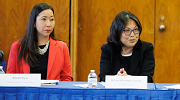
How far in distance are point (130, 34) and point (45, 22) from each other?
0.72 m

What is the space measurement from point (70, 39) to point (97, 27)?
1.27 ft

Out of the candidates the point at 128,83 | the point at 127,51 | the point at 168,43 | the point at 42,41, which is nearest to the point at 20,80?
the point at 128,83

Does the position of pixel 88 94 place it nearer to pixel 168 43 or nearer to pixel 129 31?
pixel 129 31

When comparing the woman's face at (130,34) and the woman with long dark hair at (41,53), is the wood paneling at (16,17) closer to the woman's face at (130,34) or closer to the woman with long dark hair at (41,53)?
the woman with long dark hair at (41,53)

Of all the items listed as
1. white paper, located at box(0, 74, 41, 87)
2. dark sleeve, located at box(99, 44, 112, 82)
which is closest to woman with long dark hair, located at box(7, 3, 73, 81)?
dark sleeve, located at box(99, 44, 112, 82)

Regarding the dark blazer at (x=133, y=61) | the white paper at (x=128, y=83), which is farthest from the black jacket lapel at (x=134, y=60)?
the white paper at (x=128, y=83)

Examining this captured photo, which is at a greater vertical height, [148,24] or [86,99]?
[148,24]

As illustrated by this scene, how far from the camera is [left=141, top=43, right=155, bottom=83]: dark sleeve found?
7.34 ft

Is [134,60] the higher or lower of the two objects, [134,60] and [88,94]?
the higher

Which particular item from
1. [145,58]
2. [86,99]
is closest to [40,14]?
[145,58]

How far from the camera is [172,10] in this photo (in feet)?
11.4

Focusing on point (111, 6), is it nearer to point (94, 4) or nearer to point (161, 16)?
point (94, 4)

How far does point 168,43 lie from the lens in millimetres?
3504

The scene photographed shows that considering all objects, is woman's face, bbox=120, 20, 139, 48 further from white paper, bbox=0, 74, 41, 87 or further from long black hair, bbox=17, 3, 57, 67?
white paper, bbox=0, 74, 41, 87
